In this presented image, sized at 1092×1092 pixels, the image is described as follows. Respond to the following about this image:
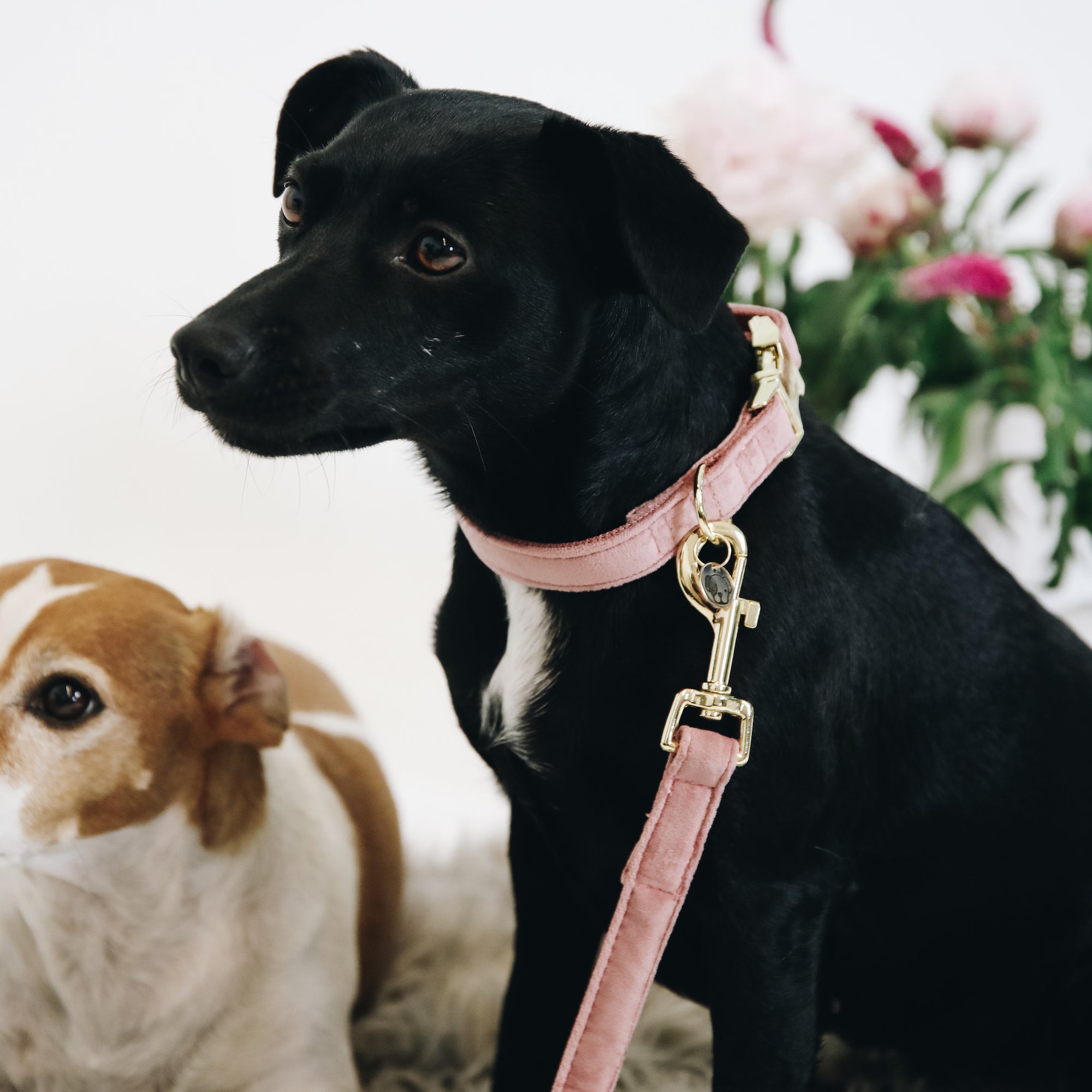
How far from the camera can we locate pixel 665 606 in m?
0.97

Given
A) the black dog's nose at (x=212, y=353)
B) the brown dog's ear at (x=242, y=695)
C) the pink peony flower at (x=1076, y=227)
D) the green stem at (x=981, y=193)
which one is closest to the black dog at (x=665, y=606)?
the black dog's nose at (x=212, y=353)

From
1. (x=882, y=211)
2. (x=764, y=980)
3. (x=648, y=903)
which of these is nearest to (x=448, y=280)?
(x=648, y=903)

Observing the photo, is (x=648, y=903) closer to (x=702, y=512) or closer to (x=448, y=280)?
(x=702, y=512)

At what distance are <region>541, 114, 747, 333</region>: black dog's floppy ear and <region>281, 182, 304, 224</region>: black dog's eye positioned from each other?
20 centimetres

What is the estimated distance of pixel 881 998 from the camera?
1177 millimetres

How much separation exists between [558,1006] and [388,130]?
812 millimetres

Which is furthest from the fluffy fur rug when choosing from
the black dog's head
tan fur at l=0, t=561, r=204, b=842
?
the black dog's head

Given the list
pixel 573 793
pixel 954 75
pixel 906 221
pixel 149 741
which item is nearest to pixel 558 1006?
pixel 573 793

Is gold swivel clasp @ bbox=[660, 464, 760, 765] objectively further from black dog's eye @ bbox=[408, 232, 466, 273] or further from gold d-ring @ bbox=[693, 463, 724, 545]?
black dog's eye @ bbox=[408, 232, 466, 273]

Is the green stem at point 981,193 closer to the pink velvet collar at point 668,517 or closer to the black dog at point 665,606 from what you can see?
the black dog at point 665,606

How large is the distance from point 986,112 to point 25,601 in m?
1.28

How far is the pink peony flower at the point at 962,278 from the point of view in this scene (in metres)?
1.59

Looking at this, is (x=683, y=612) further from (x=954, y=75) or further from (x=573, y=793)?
(x=954, y=75)

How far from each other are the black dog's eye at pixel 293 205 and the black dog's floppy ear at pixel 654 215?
0.20 metres
